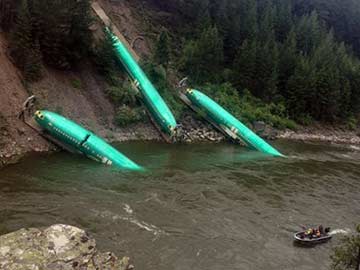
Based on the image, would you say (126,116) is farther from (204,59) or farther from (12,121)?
(204,59)

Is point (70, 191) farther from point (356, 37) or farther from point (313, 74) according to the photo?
point (356, 37)

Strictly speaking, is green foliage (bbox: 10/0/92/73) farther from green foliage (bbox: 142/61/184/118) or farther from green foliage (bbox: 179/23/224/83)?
green foliage (bbox: 179/23/224/83)

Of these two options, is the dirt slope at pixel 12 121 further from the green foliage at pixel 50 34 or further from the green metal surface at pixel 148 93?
the green metal surface at pixel 148 93

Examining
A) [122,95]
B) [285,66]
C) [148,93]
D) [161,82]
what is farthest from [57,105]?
[285,66]

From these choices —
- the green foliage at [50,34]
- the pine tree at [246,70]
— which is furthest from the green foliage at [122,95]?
the pine tree at [246,70]

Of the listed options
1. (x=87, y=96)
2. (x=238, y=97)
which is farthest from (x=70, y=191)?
(x=238, y=97)

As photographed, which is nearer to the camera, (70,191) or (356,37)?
(70,191)

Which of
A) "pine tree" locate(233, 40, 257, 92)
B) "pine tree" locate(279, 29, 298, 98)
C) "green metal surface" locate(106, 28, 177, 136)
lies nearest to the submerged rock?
"green metal surface" locate(106, 28, 177, 136)
